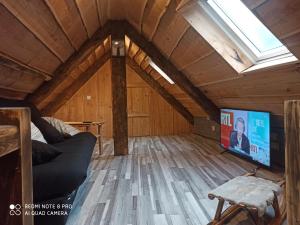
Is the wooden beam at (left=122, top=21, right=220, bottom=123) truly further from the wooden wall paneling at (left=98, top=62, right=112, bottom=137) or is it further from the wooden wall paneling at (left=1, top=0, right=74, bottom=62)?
the wooden wall paneling at (left=98, top=62, right=112, bottom=137)

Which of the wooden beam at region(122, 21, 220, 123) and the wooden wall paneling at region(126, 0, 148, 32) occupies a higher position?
the wooden wall paneling at region(126, 0, 148, 32)

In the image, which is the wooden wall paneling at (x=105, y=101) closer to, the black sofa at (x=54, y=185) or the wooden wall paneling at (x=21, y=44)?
the wooden wall paneling at (x=21, y=44)

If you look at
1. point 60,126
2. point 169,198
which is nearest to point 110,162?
point 60,126

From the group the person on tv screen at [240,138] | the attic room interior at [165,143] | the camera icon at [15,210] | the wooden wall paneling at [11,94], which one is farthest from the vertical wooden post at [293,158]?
the wooden wall paneling at [11,94]

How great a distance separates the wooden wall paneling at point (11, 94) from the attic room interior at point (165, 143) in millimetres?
35

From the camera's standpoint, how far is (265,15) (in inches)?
67.6

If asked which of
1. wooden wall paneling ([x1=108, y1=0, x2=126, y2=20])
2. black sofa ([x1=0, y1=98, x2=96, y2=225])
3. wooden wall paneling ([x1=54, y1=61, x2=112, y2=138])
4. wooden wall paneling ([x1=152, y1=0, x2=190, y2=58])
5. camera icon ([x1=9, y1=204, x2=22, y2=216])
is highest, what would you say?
wooden wall paneling ([x1=108, y1=0, x2=126, y2=20])

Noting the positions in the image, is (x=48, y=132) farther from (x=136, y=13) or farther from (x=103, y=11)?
(x=136, y=13)

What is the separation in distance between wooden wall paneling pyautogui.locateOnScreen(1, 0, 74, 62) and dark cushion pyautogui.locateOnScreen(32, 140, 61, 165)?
1.07m

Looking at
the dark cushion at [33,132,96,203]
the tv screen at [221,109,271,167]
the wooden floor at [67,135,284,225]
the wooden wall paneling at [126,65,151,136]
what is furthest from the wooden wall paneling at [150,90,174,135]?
the dark cushion at [33,132,96,203]

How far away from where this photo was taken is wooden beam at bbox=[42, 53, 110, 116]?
626 cm

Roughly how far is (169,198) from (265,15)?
6.12 feet

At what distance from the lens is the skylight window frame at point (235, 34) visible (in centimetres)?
252

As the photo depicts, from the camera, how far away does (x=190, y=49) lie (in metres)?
3.32
